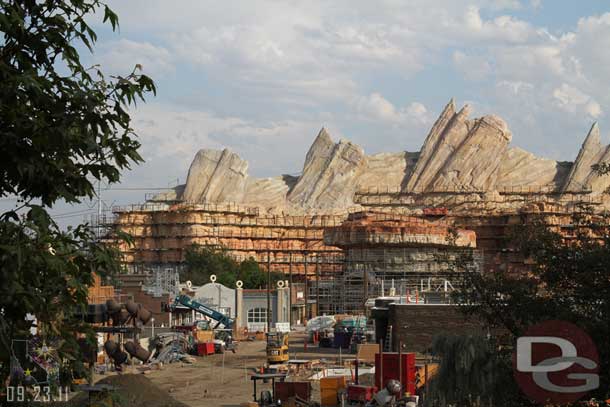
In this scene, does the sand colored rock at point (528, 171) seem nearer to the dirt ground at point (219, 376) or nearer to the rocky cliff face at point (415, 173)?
the rocky cliff face at point (415, 173)

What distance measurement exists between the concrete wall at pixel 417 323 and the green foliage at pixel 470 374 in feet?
58.1

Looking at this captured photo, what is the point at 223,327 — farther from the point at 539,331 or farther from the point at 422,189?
the point at 422,189

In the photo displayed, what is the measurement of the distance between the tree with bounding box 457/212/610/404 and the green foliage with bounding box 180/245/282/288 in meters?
64.1

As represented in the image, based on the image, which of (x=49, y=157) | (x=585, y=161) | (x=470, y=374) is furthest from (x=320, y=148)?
(x=49, y=157)

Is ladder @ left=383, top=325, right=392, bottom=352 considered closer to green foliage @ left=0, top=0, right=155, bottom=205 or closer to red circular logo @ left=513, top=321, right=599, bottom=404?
red circular logo @ left=513, top=321, right=599, bottom=404

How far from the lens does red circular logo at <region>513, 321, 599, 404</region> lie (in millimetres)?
13391

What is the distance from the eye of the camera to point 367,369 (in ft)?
107

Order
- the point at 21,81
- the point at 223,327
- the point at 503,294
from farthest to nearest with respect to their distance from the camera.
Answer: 1. the point at 223,327
2. the point at 503,294
3. the point at 21,81

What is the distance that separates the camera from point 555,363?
1393 cm

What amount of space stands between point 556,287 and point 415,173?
4150 inches

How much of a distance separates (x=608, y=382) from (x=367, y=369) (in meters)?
19.4

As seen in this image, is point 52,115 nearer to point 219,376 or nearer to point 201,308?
point 219,376

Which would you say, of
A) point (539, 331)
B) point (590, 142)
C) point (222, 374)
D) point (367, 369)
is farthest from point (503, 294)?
point (590, 142)

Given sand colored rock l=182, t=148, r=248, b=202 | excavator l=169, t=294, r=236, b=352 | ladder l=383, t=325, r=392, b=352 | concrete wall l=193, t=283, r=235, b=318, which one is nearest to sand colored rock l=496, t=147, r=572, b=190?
sand colored rock l=182, t=148, r=248, b=202
